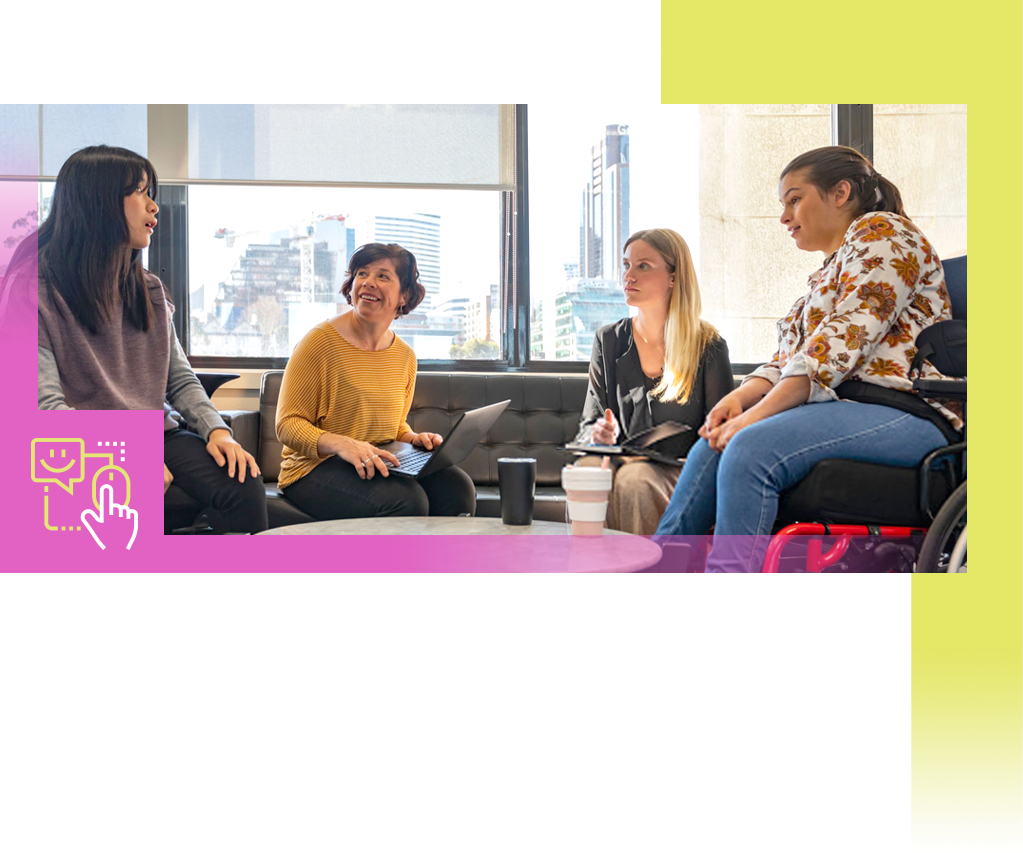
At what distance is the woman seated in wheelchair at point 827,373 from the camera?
166 centimetres

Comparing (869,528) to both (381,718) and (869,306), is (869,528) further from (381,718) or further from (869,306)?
(381,718)

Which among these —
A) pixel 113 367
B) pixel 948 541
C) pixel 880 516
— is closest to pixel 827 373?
pixel 880 516

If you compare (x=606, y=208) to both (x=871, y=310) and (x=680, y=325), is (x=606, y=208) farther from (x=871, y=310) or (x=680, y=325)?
(x=871, y=310)

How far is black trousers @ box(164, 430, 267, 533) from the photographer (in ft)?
5.48

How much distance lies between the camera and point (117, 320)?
1669mm

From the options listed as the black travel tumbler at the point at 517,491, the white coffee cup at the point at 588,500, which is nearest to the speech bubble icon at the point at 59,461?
the black travel tumbler at the point at 517,491

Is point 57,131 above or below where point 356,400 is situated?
above

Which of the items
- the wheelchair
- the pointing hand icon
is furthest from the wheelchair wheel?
the pointing hand icon

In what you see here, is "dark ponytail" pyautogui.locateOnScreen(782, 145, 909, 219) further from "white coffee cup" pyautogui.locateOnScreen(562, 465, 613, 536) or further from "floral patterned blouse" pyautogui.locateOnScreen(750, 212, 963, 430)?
"white coffee cup" pyautogui.locateOnScreen(562, 465, 613, 536)

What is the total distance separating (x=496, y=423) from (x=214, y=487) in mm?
577

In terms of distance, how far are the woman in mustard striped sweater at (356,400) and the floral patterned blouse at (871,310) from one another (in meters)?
0.73

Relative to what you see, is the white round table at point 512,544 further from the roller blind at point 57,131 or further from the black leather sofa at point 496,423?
the roller blind at point 57,131

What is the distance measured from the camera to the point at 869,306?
5.55 feet

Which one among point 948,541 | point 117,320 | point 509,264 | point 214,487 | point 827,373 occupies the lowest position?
point 948,541
